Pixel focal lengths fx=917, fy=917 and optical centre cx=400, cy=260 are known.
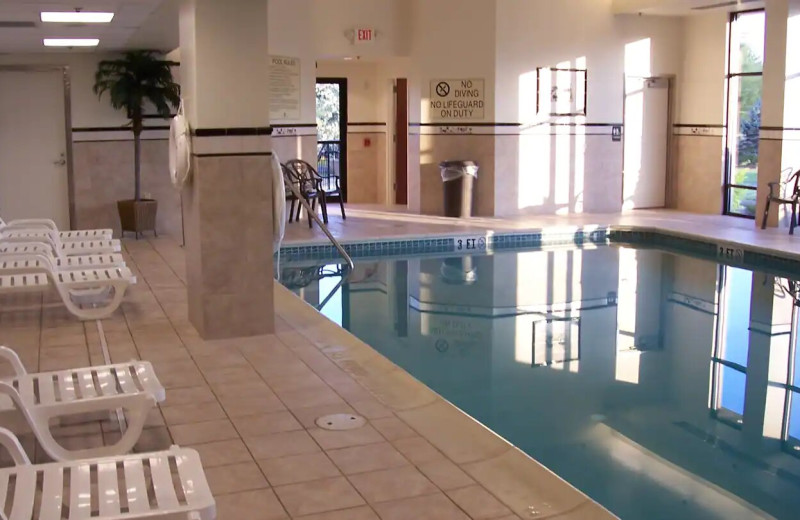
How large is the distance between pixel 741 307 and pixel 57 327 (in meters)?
5.56

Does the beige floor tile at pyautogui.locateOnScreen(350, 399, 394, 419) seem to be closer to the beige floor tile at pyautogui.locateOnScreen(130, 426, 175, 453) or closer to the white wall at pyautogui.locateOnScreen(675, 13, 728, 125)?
the beige floor tile at pyautogui.locateOnScreen(130, 426, 175, 453)

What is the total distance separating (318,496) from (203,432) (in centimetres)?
90

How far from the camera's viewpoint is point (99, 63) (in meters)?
10.2

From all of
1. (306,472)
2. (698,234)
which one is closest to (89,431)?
(306,472)

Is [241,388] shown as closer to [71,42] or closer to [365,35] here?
[71,42]

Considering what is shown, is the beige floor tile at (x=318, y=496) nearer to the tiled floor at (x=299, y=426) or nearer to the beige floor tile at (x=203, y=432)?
the tiled floor at (x=299, y=426)

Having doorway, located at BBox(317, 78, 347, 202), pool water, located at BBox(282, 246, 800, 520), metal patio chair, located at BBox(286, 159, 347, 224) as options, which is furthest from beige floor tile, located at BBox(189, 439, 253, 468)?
doorway, located at BBox(317, 78, 347, 202)

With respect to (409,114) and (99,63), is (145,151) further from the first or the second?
(409,114)

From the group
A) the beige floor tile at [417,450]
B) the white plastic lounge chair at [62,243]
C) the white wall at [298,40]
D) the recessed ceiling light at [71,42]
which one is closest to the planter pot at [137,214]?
the recessed ceiling light at [71,42]

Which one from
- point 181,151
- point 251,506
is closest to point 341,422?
point 251,506

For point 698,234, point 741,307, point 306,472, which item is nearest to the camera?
point 306,472

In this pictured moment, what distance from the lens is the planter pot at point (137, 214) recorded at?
10.1 meters

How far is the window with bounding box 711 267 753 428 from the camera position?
541 cm

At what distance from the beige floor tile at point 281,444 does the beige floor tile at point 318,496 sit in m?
0.34
